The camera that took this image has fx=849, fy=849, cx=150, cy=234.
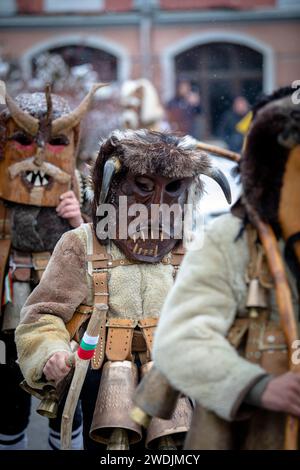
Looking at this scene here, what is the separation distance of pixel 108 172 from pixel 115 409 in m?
1.00

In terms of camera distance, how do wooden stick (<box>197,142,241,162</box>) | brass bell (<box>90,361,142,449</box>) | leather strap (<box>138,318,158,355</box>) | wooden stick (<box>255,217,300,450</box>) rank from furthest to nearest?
1. leather strap (<box>138,318,158,355</box>)
2. brass bell (<box>90,361,142,449</box>)
3. wooden stick (<box>197,142,241,162</box>)
4. wooden stick (<box>255,217,300,450</box>)

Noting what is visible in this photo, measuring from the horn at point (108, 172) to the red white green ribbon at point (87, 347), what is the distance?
0.67m

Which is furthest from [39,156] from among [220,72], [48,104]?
[220,72]

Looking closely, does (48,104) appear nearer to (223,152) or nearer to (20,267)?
(20,267)

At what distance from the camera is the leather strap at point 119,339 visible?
346 centimetres

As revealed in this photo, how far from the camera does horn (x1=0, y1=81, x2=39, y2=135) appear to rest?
15.0 feet

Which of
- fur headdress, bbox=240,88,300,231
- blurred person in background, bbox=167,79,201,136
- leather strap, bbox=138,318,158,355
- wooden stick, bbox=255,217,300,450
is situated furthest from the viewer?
blurred person in background, bbox=167,79,201,136

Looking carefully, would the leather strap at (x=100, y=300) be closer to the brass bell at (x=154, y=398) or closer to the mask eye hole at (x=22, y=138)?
the brass bell at (x=154, y=398)

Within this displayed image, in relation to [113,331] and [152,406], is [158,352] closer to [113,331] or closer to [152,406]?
[152,406]

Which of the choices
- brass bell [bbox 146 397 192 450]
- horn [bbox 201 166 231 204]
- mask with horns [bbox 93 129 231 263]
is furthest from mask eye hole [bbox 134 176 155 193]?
brass bell [bbox 146 397 192 450]

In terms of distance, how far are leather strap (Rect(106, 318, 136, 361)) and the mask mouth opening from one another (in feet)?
4.35

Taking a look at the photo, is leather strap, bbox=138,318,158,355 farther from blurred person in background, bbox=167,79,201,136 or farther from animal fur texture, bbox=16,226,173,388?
blurred person in background, bbox=167,79,201,136

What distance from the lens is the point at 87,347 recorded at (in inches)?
127

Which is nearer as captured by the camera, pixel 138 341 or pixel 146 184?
Result: pixel 138 341
